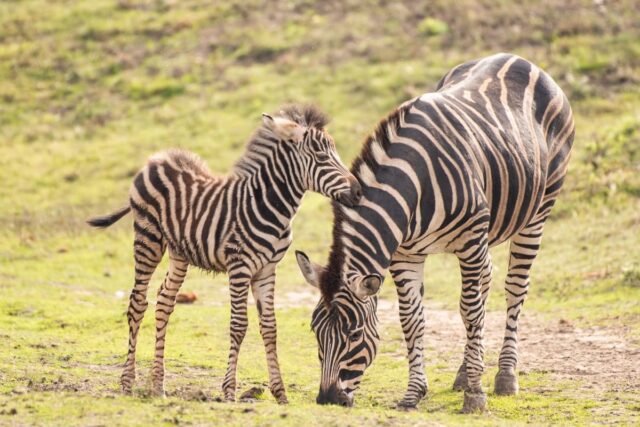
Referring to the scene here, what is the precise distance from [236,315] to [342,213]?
1609 mm

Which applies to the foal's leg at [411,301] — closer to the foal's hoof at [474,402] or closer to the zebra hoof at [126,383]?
the foal's hoof at [474,402]

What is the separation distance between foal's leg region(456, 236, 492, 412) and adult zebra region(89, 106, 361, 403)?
146 cm

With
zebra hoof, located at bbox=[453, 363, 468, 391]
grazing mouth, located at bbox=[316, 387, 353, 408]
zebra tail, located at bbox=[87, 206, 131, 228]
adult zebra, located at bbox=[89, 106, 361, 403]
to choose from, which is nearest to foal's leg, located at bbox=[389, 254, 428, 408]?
zebra hoof, located at bbox=[453, 363, 468, 391]

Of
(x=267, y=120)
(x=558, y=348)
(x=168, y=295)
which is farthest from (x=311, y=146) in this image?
(x=558, y=348)

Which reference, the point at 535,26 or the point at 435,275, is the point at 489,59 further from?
the point at 535,26

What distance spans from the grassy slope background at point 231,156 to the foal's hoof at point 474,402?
0.63ft

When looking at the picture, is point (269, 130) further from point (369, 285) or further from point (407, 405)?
point (407, 405)

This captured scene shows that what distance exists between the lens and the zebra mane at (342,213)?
858 centimetres

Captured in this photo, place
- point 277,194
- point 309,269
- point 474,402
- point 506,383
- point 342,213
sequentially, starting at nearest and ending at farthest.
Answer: point 309,269 < point 342,213 < point 474,402 < point 277,194 < point 506,383

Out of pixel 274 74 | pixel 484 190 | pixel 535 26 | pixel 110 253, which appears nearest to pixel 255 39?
pixel 274 74

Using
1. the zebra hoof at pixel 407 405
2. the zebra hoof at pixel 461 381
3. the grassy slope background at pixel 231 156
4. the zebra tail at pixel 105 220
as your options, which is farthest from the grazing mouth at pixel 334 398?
the zebra tail at pixel 105 220

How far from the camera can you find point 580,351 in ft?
39.8

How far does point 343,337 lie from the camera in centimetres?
850

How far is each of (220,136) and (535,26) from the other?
34.4ft
